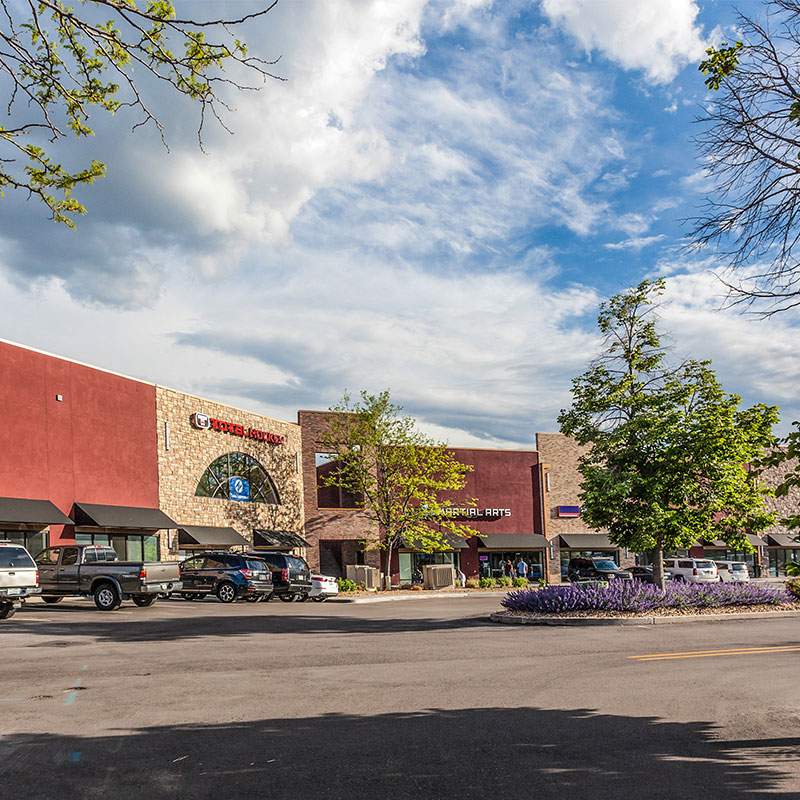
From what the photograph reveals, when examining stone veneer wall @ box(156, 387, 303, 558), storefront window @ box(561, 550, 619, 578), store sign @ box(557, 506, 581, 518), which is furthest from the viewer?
storefront window @ box(561, 550, 619, 578)

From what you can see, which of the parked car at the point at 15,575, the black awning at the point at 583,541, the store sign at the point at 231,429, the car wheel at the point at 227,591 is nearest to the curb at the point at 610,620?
the car wheel at the point at 227,591

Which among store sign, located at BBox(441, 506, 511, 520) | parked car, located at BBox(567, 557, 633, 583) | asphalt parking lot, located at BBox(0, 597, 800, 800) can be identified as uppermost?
store sign, located at BBox(441, 506, 511, 520)

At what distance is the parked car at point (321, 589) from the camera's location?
1361 inches

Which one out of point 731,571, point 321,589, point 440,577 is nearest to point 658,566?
point 321,589

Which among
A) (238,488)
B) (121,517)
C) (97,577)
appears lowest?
(97,577)

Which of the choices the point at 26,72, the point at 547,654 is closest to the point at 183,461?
the point at 547,654

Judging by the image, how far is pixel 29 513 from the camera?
29.7m

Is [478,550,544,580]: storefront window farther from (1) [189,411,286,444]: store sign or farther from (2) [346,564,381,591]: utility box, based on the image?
(1) [189,411,286,444]: store sign

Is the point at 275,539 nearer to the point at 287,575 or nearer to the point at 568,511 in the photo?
the point at 287,575

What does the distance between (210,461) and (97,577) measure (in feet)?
56.1

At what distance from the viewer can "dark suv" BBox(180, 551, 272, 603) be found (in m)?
30.3

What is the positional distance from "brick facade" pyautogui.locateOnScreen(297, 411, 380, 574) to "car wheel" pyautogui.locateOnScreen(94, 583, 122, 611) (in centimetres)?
2459

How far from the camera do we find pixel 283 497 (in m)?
48.2

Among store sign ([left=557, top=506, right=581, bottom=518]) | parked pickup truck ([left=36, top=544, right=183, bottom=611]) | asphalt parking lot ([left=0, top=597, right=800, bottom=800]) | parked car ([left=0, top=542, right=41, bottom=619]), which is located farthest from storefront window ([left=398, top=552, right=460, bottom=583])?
asphalt parking lot ([left=0, top=597, right=800, bottom=800])
